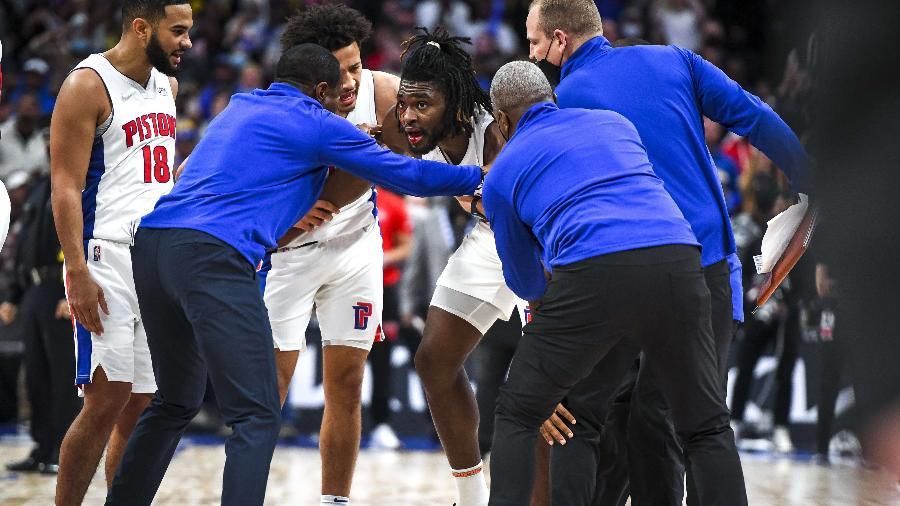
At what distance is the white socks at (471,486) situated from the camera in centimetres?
480

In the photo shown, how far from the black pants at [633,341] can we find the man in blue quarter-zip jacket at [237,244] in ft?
2.65

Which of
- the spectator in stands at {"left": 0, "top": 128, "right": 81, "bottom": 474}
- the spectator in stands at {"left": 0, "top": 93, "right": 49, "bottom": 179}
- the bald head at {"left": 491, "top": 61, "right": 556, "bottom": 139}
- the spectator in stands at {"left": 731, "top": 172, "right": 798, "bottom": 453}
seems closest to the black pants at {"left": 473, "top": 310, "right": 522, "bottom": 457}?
the spectator in stands at {"left": 731, "top": 172, "right": 798, "bottom": 453}

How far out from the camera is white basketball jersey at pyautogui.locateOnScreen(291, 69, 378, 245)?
4996mm

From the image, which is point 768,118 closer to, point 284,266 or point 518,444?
point 518,444

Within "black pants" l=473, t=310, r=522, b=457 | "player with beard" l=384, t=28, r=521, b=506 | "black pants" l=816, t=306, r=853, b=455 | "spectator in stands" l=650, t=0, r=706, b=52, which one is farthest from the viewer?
"spectator in stands" l=650, t=0, r=706, b=52

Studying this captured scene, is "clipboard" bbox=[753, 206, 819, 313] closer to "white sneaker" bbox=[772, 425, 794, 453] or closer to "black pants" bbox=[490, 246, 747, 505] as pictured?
"black pants" bbox=[490, 246, 747, 505]

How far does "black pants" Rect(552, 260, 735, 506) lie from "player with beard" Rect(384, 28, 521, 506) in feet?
2.07

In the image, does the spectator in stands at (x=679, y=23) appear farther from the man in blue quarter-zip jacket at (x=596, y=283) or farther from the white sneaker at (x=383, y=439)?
the man in blue quarter-zip jacket at (x=596, y=283)

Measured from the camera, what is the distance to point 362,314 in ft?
16.2

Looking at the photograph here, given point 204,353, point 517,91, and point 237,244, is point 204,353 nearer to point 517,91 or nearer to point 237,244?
point 237,244

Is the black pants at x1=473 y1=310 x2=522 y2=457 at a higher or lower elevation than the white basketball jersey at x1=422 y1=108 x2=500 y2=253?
lower

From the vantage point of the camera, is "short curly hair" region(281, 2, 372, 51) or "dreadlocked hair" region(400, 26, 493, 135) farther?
"short curly hair" region(281, 2, 372, 51)

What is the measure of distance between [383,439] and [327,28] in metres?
4.63

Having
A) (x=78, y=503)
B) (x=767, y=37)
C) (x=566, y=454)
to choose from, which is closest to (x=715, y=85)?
(x=566, y=454)
